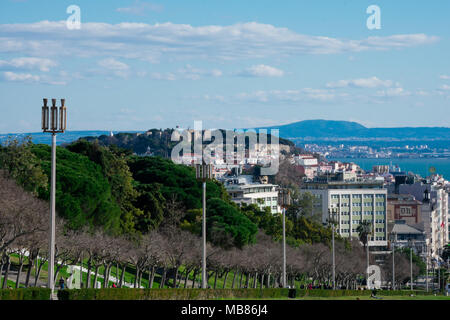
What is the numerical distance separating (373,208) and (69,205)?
139375 millimetres

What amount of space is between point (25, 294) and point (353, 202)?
166 meters

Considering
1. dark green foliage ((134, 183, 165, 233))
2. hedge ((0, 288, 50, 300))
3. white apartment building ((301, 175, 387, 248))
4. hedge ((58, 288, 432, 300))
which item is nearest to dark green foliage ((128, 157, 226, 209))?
dark green foliage ((134, 183, 165, 233))

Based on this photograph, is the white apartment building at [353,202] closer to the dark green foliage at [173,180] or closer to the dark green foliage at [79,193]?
the dark green foliage at [173,180]

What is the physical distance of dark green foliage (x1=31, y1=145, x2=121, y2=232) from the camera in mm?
60688

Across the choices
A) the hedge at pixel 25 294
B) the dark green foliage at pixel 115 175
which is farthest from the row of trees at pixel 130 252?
the hedge at pixel 25 294

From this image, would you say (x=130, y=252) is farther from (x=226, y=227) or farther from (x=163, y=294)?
(x=163, y=294)

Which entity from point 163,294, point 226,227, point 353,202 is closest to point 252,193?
point 353,202

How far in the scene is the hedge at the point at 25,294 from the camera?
30.2 meters

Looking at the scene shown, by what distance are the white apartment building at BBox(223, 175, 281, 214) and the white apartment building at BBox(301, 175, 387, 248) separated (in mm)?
9742

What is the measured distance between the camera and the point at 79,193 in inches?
2495

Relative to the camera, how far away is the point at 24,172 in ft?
202
